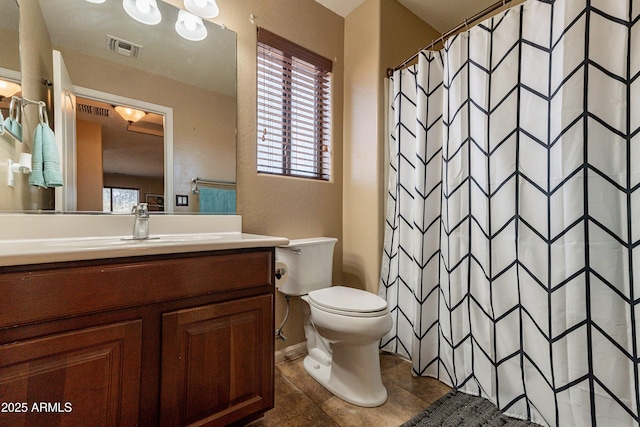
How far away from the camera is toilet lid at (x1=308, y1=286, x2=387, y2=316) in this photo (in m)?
1.33

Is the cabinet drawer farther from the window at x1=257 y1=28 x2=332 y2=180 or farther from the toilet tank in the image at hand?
the window at x1=257 y1=28 x2=332 y2=180

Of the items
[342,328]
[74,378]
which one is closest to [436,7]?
[342,328]

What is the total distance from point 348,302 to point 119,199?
1.19m

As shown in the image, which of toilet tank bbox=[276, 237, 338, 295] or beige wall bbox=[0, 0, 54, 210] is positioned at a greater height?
beige wall bbox=[0, 0, 54, 210]

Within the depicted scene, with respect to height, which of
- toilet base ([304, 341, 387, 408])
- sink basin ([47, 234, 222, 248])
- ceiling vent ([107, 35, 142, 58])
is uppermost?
ceiling vent ([107, 35, 142, 58])

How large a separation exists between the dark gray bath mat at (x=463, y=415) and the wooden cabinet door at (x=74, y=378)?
1099mm

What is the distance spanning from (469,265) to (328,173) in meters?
1.11

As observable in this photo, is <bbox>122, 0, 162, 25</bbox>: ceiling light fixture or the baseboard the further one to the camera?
the baseboard

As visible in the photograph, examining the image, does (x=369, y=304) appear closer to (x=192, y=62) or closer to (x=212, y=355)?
(x=212, y=355)

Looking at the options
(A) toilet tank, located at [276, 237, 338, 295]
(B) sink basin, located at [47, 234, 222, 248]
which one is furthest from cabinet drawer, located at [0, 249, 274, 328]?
(A) toilet tank, located at [276, 237, 338, 295]

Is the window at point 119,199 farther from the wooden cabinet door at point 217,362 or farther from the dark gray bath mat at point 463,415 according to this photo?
the dark gray bath mat at point 463,415

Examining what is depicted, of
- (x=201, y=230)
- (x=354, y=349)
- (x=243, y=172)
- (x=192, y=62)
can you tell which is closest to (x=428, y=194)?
(x=354, y=349)

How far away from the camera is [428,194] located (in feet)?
5.29

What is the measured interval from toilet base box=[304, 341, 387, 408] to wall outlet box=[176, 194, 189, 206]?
1082 millimetres
